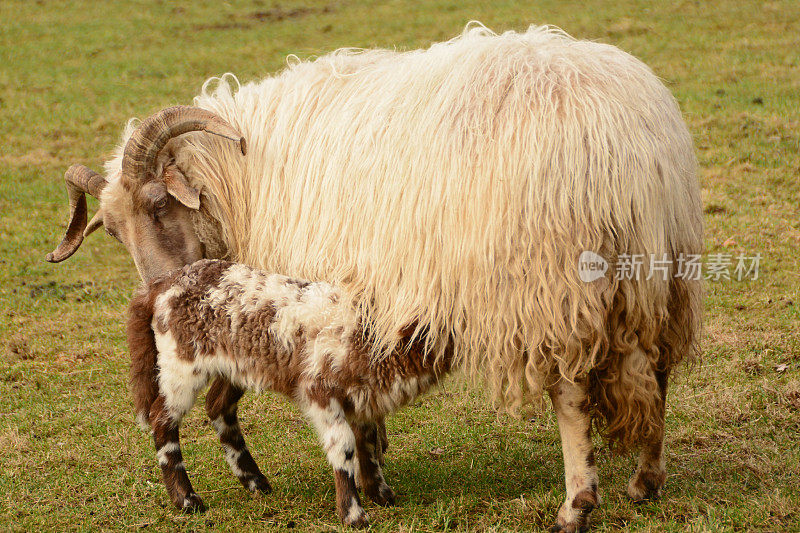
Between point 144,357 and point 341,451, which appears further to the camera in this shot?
point 144,357

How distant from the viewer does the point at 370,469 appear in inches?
183

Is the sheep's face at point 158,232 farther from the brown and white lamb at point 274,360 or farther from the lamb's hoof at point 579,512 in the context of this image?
the lamb's hoof at point 579,512

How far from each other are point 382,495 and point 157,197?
226 cm

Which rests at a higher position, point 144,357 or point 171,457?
point 144,357

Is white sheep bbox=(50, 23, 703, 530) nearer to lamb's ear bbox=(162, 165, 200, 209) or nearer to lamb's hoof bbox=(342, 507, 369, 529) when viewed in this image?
lamb's ear bbox=(162, 165, 200, 209)

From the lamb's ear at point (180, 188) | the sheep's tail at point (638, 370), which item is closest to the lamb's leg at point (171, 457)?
the lamb's ear at point (180, 188)

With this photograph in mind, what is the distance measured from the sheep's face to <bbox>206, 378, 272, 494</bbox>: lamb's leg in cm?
86

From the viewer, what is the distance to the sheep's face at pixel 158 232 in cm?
528

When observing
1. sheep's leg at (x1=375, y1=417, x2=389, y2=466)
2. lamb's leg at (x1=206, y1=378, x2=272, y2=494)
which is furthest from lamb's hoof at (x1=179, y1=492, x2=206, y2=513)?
sheep's leg at (x1=375, y1=417, x2=389, y2=466)

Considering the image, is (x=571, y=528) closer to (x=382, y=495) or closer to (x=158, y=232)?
(x=382, y=495)

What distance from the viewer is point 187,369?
4.53 meters

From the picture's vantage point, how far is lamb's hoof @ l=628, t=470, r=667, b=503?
14.6 feet

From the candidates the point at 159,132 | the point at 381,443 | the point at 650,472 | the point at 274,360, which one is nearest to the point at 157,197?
the point at 159,132

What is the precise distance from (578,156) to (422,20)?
1497 cm
